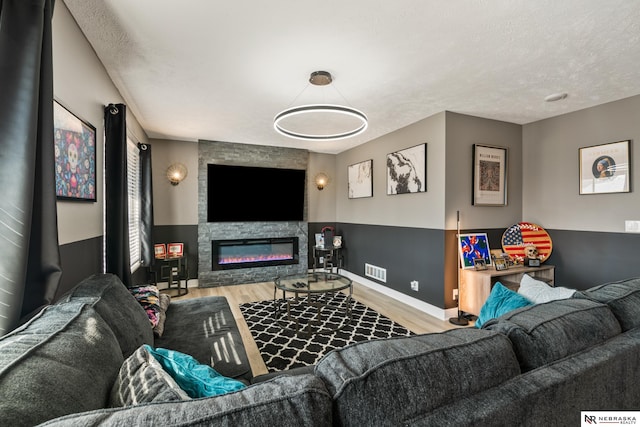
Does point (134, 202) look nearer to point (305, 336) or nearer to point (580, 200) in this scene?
point (305, 336)

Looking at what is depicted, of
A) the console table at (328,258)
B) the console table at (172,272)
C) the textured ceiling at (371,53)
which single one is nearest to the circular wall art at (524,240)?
the textured ceiling at (371,53)

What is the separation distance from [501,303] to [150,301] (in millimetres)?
2446

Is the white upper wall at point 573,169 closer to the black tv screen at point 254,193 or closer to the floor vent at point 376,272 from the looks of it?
the floor vent at point 376,272

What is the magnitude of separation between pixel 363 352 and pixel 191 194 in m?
5.16

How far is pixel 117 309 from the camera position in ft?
5.34

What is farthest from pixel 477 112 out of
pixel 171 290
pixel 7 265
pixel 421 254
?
pixel 171 290

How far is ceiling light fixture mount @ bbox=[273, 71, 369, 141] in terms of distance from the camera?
2.61m

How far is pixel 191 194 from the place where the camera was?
5.30m

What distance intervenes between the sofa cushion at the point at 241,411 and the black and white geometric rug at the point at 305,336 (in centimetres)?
209

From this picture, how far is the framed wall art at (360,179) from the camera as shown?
519 centimetres

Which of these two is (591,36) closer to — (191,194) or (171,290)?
(191,194)

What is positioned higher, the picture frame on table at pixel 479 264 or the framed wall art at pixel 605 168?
the framed wall art at pixel 605 168

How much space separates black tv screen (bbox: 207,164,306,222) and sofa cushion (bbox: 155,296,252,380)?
2.84 m

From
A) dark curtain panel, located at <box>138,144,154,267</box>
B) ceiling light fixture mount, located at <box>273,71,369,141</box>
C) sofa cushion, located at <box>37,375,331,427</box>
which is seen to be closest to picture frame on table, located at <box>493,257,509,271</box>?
ceiling light fixture mount, located at <box>273,71,369,141</box>
